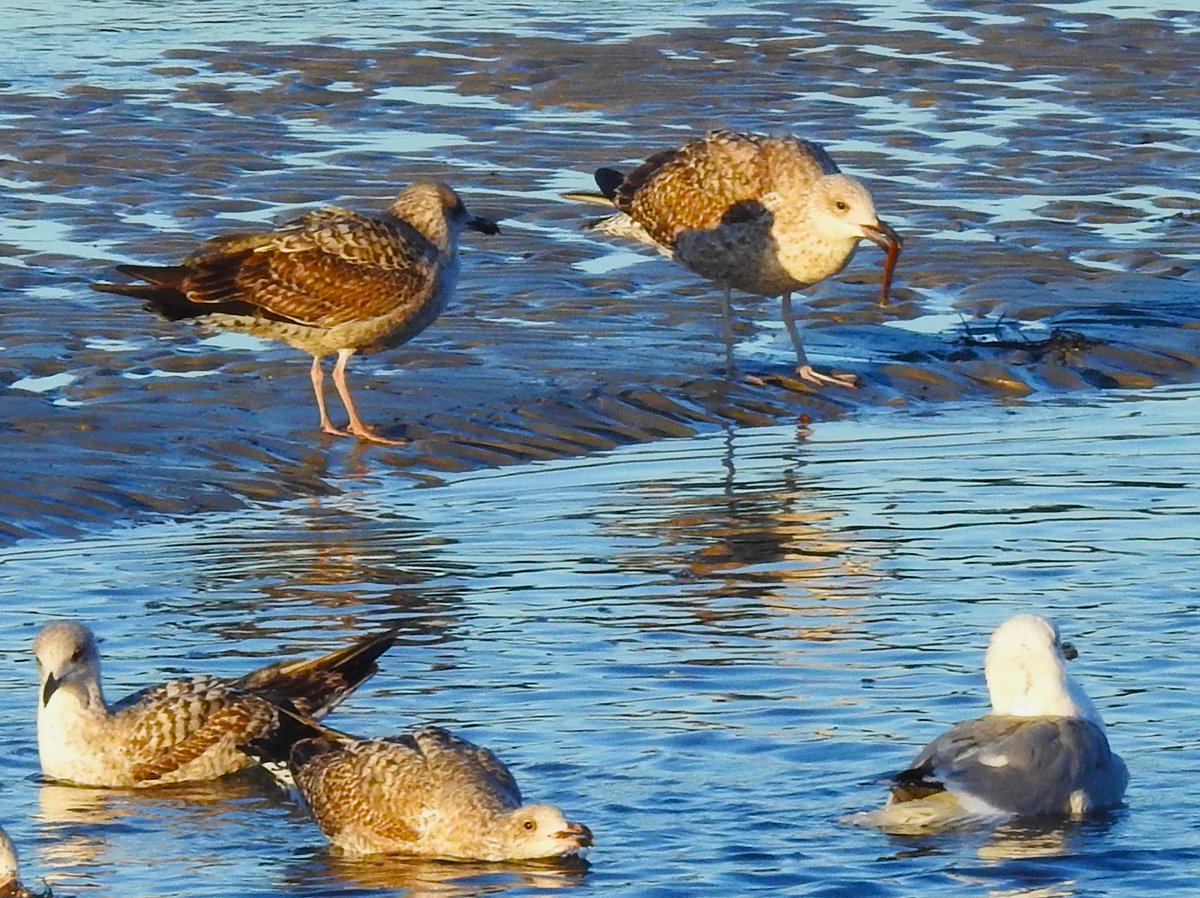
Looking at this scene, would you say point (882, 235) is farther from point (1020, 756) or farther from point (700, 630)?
point (1020, 756)

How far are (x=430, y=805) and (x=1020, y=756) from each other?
171cm

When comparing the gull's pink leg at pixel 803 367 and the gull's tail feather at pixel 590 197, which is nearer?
the gull's pink leg at pixel 803 367

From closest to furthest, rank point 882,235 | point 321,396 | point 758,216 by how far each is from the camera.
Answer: point 321,396 → point 882,235 → point 758,216

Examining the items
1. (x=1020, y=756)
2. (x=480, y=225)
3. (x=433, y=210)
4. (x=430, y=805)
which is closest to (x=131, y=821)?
(x=430, y=805)

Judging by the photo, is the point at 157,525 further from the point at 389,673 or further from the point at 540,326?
the point at 540,326

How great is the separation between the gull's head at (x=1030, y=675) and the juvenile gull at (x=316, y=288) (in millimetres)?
5729

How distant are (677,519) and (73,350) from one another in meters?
4.15

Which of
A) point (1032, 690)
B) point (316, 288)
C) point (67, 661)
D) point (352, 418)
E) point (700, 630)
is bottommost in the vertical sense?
point (352, 418)

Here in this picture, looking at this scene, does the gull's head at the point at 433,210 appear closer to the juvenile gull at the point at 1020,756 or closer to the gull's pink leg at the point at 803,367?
the gull's pink leg at the point at 803,367

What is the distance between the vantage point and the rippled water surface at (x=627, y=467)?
27.5 feet

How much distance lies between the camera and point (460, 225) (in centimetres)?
1423

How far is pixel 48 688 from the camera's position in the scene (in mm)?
8758

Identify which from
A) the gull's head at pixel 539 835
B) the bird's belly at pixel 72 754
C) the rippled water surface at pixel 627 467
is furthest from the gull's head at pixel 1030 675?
the bird's belly at pixel 72 754

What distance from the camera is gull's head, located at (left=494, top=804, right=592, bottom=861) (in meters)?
7.68
